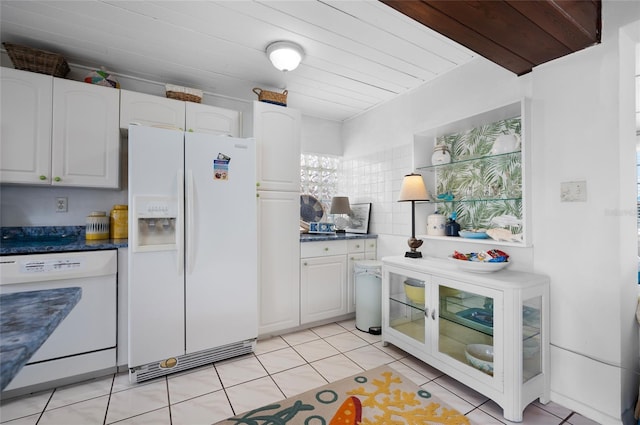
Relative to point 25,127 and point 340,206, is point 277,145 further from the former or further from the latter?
point 25,127

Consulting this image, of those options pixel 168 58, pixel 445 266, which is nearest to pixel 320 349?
pixel 445 266

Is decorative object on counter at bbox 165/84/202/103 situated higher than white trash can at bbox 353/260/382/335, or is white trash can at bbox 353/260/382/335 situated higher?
decorative object on counter at bbox 165/84/202/103

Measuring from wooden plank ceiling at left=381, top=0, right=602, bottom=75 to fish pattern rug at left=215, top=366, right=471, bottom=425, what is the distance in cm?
213

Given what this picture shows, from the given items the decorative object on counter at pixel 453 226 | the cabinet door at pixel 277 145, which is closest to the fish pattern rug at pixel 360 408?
the decorative object on counter at pixel 453 226

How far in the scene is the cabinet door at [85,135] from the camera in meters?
2.24

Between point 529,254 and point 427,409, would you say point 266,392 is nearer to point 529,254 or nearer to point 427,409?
point 427,409

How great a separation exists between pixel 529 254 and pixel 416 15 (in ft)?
5.42

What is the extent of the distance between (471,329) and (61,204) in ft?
11.0

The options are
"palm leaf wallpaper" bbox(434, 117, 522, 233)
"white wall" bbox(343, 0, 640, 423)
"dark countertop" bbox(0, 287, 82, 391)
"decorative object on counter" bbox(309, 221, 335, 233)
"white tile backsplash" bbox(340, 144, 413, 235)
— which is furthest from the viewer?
"decorative object on counter" bbox(309, 221, 335, 233)

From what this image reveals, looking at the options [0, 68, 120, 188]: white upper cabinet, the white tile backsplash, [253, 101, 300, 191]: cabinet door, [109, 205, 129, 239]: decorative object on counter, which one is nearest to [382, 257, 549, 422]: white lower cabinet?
the white tile backsplash

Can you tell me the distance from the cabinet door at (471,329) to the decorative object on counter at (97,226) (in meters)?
2.65

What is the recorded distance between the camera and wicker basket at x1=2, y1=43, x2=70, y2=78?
2105mm

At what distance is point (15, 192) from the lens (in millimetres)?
2328

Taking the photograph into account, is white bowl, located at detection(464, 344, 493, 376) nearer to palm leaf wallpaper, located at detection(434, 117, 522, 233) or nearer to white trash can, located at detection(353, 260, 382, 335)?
palm leaf wallpaper, located at detection(434, 117, 522, 233)
